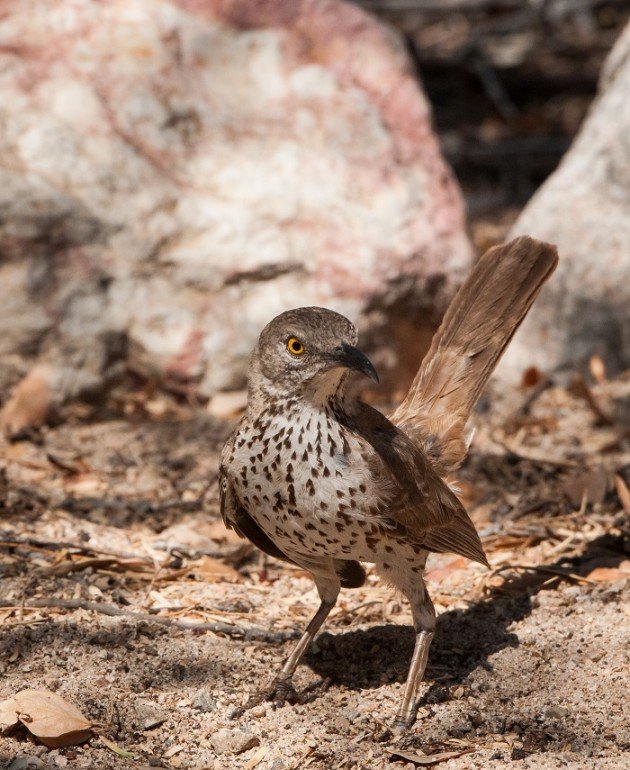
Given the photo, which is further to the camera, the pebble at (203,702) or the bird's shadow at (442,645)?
the bird's shadow at (442,645)

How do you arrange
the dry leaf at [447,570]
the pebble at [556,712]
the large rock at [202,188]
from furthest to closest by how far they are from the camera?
the large rock at [202,188] → the dry leaf at [447,570] → the pebble at [556,712]

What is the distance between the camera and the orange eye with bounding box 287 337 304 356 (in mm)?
3623

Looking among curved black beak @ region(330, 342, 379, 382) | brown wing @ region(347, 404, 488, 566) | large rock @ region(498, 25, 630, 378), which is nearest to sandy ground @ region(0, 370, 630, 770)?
brown wing @ region(347, 404, 488, 566)

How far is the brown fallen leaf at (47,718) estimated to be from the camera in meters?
3.28

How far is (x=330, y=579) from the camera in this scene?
3.97 meters

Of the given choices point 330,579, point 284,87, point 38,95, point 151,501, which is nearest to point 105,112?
point 38,95

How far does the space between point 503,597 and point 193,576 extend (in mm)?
1247

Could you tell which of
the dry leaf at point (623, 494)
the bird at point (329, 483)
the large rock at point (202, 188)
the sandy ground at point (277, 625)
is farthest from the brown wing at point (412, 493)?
the large rock at point (202, 188)

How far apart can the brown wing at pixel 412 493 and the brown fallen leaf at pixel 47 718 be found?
1.14 m

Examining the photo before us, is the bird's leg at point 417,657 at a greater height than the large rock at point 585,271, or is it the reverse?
the large rock at point 585,271

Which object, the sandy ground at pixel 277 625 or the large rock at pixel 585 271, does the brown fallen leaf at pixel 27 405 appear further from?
the large rock at pixel 585 271

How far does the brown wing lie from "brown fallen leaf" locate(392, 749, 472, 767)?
2.26 ft

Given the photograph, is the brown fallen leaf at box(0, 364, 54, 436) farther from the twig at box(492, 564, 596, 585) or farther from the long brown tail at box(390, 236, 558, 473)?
the twig at box(492, 564, 596, 585)

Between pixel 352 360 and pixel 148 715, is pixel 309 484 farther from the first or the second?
pixel 148 715
